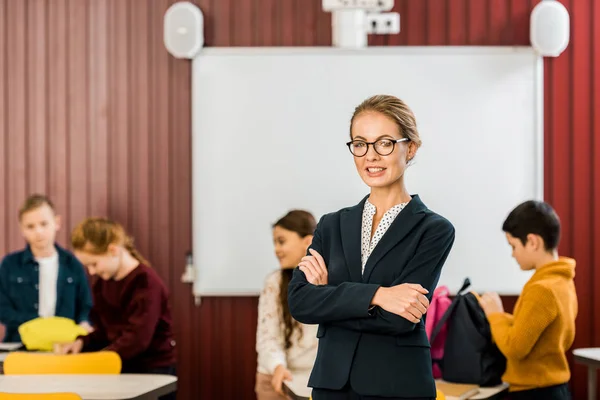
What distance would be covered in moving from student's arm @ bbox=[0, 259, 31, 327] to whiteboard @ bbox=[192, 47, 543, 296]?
1102 millimetres

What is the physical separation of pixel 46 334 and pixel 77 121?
5.09ft

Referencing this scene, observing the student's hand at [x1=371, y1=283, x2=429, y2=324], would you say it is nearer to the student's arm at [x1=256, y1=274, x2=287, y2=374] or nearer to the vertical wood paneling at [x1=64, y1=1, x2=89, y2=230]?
the student's arm at [x1=256, y1=274, x2=287, y2=374]

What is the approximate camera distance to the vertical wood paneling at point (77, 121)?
5.16 meters

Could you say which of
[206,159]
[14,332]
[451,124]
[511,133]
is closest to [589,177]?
[511,133]

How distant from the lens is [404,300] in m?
1.83

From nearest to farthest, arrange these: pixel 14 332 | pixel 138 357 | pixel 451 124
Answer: pixel 138 357 < pixel 14 332 < pixel 451 124

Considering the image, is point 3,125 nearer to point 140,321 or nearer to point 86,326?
point 86,326

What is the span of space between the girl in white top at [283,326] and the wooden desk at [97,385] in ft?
1.56

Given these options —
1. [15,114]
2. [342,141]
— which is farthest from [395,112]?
[15,114]

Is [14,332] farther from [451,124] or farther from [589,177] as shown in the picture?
[589,177]

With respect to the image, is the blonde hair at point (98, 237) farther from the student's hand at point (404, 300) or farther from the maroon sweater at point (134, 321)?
the student's hand at point (404, 300)

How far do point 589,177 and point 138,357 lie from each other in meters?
2.94

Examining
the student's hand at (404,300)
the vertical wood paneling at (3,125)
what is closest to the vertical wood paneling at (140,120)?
the vertical wood paneling at (3,125)

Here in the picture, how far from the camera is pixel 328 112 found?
4.99 metres
